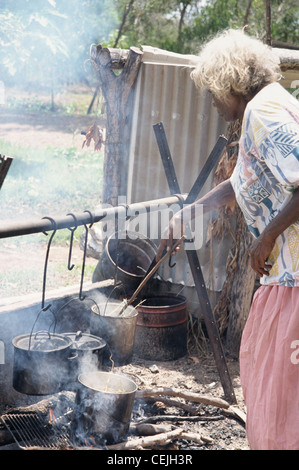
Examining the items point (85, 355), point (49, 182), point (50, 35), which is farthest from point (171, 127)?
point (50, 35)

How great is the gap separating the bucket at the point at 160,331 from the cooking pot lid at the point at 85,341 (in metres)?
1.70

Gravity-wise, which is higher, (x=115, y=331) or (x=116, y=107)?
(x=116, y=107)

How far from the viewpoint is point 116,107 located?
18.7 feet

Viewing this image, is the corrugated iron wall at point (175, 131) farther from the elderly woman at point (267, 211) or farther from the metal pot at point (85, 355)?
the elderly woman at point (267, 211)

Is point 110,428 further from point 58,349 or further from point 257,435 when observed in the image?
point 257,435

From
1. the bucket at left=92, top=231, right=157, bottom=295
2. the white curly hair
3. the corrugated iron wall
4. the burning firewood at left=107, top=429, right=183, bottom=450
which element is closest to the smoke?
the corrugated iron wall

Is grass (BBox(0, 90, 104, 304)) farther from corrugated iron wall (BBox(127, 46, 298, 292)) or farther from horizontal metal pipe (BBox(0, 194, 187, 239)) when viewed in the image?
horizontal metal pipe (BBox(0, 194, 187, 239))

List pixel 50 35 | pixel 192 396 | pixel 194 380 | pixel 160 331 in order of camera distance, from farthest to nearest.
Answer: pixel 50 35 < pixel 160 331 < pixel 194 380 < pixel 192 396

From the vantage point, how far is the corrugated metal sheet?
5.49 metres

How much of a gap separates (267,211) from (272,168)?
0.27 metres

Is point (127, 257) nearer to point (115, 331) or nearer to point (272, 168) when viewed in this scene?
point (115, 331)

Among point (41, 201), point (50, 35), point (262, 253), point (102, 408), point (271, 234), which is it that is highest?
point (50, 35)

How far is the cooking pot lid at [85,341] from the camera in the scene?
3.24m

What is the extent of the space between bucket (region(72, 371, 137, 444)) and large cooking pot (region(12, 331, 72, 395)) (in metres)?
Answer: 0.14
